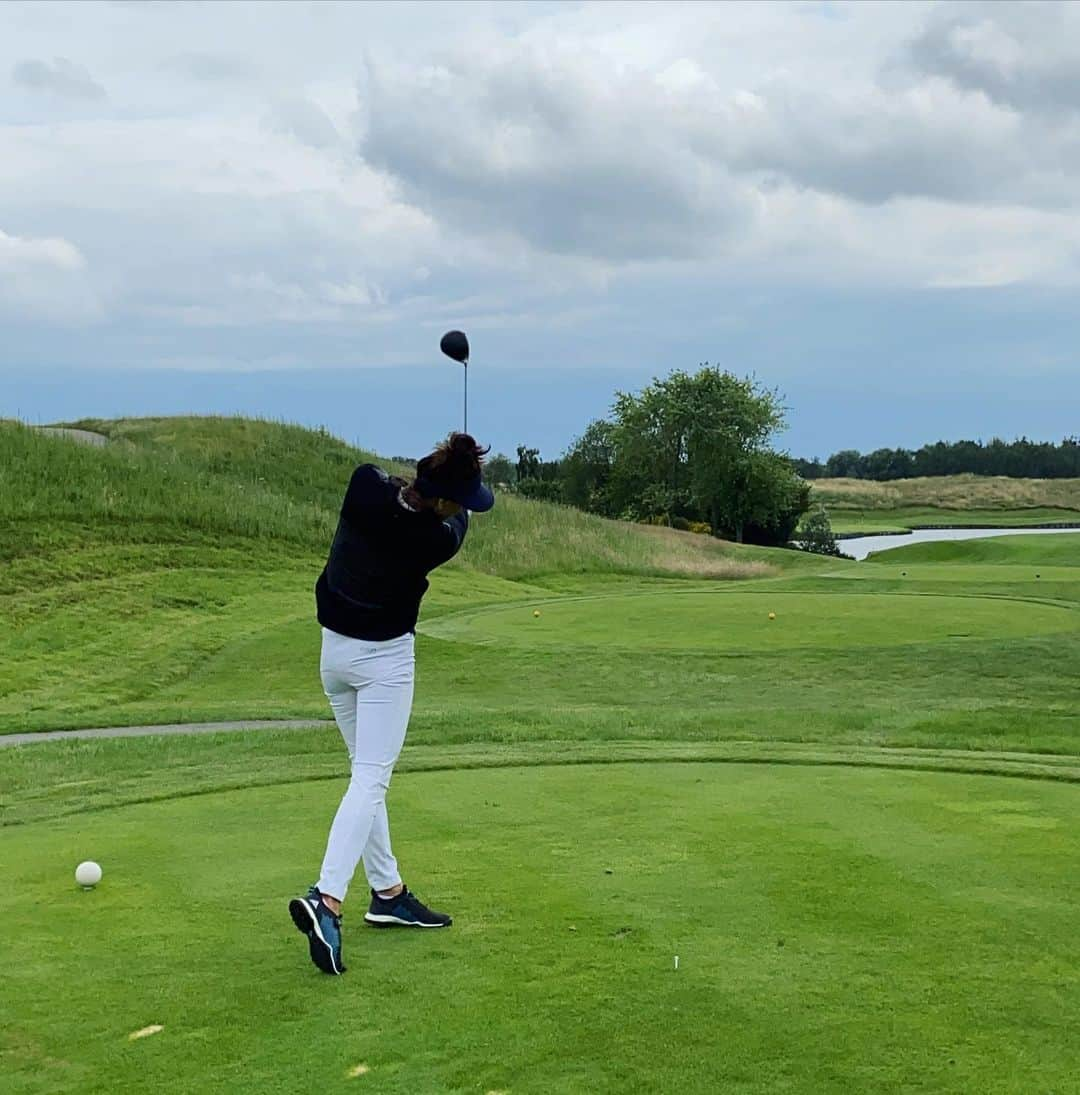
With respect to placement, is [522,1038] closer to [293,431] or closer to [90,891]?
[90,891]

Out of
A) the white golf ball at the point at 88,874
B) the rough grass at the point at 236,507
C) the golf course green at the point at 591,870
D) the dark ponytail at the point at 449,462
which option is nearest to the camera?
the golf course green at the point at 591,870

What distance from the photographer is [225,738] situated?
1270cm

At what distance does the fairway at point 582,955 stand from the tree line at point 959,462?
112079 millimetres

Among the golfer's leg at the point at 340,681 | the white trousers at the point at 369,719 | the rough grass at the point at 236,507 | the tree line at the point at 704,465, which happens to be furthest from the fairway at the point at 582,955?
the tree line at the point at 704,465

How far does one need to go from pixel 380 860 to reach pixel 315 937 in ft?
2.53

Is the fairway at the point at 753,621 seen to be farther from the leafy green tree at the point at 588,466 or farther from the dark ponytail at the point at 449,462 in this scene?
the leafy green tree at the point at 588,466

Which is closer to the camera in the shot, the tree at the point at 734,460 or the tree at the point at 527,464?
the tree at the point at 734,460

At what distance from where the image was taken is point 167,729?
14.2 metres

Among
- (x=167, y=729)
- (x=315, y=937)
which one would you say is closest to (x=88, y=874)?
(x=315, y=937)

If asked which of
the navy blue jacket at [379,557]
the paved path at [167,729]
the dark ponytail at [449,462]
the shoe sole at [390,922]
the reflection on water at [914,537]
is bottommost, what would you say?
the reflection on water at [914,537]

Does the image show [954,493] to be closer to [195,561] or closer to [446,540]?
[195,561]

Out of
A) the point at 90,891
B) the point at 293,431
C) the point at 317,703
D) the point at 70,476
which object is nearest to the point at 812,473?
the point at 293,431

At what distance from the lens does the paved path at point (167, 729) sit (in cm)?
1360

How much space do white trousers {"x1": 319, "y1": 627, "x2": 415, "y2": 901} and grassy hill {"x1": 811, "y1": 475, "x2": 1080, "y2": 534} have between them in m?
90.8
